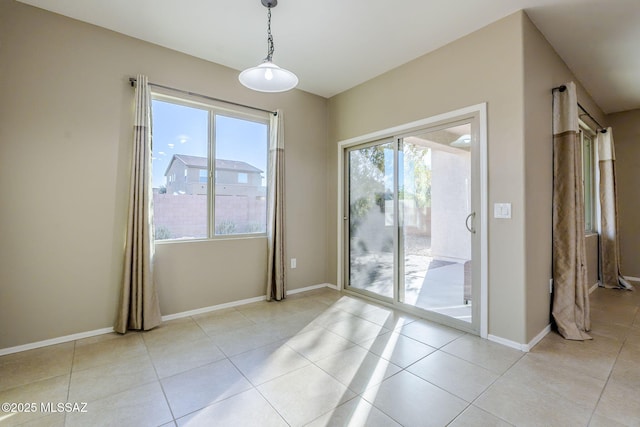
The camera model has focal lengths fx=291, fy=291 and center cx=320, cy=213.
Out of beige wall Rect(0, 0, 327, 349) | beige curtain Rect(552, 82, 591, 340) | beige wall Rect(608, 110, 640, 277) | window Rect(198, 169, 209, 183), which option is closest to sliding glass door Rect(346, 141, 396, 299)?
beige curtain Rect(552, 82, 591, 340)

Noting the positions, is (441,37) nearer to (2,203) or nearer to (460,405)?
(460,405)

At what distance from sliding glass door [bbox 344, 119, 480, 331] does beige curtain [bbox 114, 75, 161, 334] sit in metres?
2.50

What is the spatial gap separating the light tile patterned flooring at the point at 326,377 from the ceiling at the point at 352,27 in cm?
288

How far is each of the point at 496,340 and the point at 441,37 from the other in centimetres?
290

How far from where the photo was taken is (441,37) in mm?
2867

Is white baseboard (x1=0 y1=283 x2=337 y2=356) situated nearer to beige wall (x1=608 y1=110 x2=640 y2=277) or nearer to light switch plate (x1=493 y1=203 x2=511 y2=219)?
light switch plate (x1=493 y1=203 x2=511 y2=219)

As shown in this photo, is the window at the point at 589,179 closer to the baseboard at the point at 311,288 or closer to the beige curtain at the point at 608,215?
the beige curtain at the point at 608,215

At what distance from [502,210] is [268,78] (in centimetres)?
224

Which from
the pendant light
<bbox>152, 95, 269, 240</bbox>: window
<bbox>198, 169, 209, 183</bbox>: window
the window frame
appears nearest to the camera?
the pendant light

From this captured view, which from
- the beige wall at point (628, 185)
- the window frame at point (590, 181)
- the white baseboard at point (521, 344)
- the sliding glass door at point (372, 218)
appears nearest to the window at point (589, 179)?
the window frame at point (590, 181)

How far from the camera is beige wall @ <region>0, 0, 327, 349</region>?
240 centimetres

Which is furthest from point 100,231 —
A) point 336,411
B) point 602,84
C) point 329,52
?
point 602,84

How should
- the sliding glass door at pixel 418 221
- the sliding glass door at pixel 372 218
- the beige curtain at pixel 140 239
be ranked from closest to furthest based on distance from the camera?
the beige curtain at pixel 140 239 < the sliding glass door at pixel 418 221 < the sliding glass door at pixel 372 218

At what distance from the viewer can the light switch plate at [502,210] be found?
2.51 m
